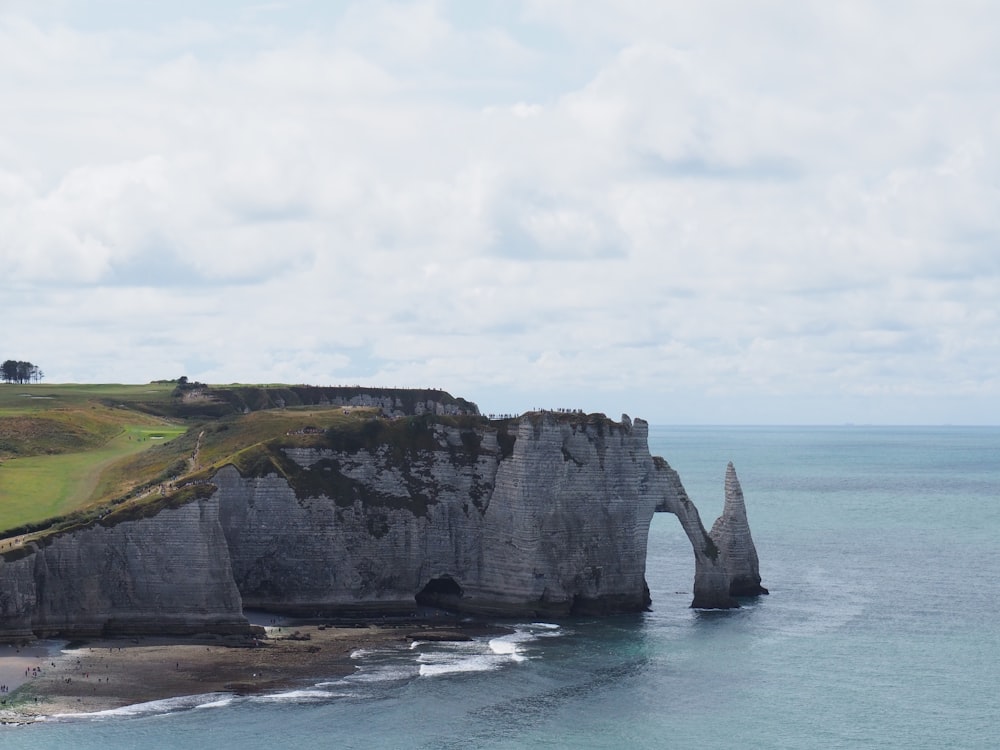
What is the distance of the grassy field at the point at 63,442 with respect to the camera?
328ft

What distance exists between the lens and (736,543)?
10856 centimetres

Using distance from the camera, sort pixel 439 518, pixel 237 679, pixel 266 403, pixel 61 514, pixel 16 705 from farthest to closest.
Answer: pixel 266 403
pixel 439 518
pixel 61 514
pixel 237 679
pixel 16 705

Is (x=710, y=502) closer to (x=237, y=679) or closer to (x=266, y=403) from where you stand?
(x=266, y=403)

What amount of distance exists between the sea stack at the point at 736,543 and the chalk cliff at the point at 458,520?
8.6 inches

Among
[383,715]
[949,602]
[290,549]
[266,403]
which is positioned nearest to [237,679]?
[383,715]

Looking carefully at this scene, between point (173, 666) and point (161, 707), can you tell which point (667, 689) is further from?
point (173, 666)

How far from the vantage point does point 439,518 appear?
101438mm

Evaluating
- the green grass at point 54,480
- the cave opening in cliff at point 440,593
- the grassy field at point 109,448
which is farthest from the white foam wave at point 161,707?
the cave opening in cliff at point 440,593

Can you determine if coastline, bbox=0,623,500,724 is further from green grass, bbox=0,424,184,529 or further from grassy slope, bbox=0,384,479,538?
green grass, bbox=0,424,184,529

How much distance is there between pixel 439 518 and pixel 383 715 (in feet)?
102

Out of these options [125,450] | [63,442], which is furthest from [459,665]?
[63,442]

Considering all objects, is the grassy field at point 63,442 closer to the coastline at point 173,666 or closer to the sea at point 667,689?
the coastline at point 173,666

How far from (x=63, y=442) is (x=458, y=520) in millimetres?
46176

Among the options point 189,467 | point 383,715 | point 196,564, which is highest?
point 189,467
